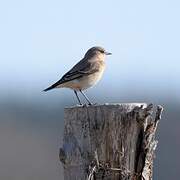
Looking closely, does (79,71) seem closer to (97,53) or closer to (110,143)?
(97,53)

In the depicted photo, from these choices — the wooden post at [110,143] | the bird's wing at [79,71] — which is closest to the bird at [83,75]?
the bird's wing at [79,71]

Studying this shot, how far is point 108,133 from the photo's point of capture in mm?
11219

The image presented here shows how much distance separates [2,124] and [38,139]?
222 centimetres

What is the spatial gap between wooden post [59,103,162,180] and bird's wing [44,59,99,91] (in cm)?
577

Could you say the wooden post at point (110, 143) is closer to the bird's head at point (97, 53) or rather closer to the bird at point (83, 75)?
the bird at point (83, 75)

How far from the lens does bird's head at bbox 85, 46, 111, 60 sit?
18.6m

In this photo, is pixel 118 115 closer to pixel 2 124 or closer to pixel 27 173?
pixel 27 173

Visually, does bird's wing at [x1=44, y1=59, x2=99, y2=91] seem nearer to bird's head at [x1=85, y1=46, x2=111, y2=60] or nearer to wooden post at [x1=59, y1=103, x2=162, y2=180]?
bird's head at [x1=85, y1=46, x2=111, y2=60]

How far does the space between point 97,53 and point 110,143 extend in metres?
7.59

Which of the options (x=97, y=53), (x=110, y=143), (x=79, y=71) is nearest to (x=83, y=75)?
(x=79, y=71)

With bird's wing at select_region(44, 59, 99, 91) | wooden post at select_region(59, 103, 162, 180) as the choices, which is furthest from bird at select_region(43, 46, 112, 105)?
wooden post at select_region(59, 103, 162, 180)

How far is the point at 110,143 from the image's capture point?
11219mm

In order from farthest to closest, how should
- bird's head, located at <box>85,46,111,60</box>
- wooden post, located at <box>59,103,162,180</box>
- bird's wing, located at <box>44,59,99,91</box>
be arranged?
bird's head, located at <box>85,46,111,60</box> < bird's wing, located at <box>44,59,99,91</box> < wooden post, located at <box>59,103,162,180</box>

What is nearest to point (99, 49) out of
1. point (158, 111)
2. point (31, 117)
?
point (158, 111)
